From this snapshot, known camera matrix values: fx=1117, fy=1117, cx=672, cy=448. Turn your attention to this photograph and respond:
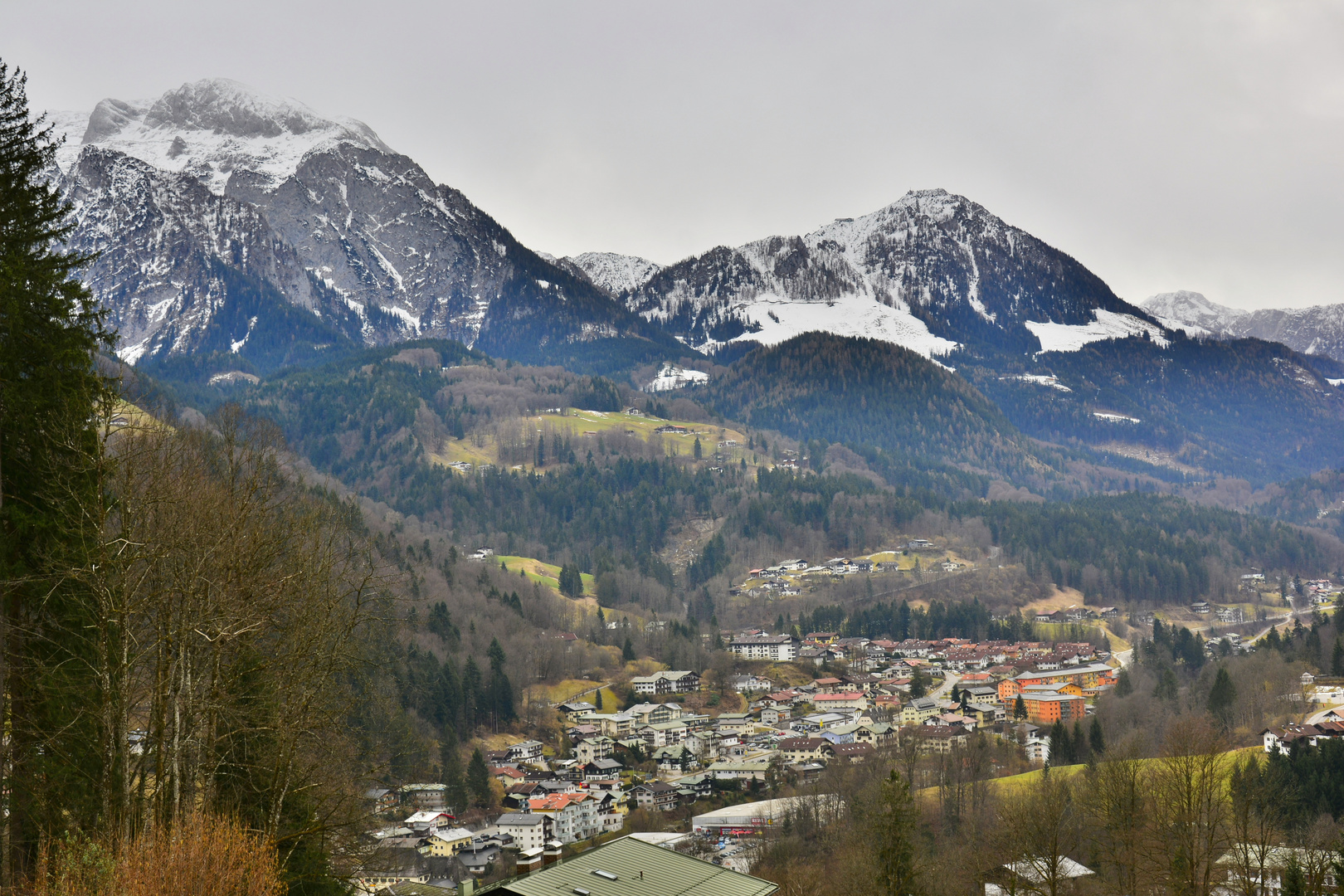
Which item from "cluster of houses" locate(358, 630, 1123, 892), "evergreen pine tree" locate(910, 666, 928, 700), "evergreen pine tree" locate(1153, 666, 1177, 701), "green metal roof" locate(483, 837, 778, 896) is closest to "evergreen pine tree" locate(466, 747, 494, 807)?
"cluster of houses" locate(358, 630, 1123, 892)

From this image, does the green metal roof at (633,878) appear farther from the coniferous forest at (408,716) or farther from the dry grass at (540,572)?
the dry grass at (540,572)

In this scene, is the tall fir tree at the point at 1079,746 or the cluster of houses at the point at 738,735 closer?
the cluster of houses at the point at 738,735

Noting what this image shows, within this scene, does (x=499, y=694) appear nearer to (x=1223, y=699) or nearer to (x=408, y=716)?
(x=408, y=716)

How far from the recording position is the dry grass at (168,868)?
1554 centimetres

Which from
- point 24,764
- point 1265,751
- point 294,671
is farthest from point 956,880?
point 24,764

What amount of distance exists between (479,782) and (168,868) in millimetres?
73003

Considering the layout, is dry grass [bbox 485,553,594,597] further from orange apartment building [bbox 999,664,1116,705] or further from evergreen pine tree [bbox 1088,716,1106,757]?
evergreen pine tree [bbox 1088,716,1106,757]

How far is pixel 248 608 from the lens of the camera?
22.0 meters

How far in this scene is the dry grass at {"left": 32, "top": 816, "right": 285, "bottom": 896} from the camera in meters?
15.5

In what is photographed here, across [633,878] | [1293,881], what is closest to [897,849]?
[633,878]

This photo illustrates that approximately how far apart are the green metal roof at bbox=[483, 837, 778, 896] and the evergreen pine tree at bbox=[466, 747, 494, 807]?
51085 mm

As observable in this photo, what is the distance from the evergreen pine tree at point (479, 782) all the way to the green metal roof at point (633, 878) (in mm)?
51085

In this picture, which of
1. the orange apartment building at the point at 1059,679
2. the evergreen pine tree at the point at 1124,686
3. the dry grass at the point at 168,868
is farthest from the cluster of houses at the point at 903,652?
the dry grass at the point at 168,868

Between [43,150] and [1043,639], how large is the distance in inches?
6475
